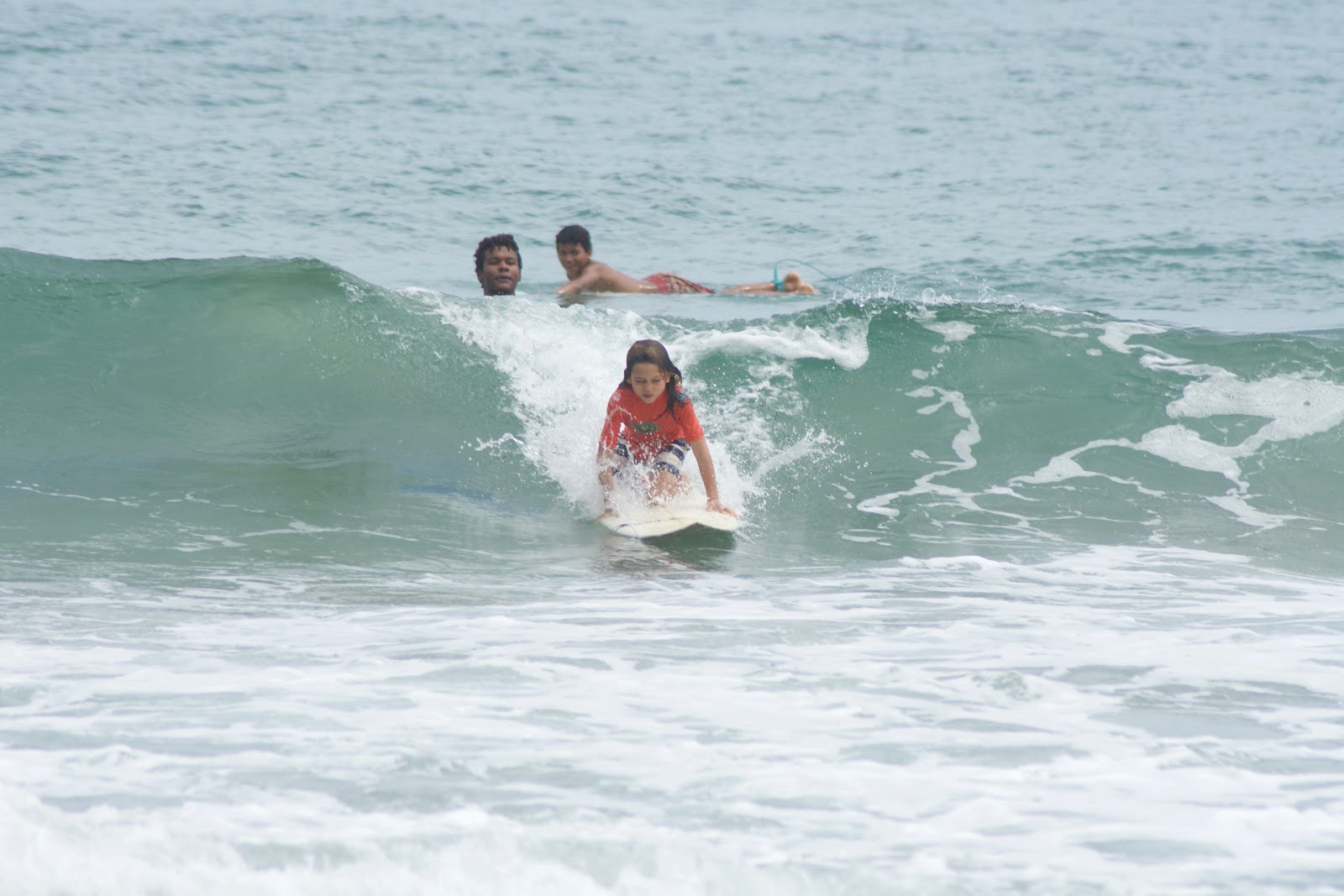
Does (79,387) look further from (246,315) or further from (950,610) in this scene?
(950,610)

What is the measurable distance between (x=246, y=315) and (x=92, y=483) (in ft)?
9.75

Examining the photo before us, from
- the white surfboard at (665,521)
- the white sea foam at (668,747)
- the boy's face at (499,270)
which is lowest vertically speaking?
the white sea foam at (668,747)

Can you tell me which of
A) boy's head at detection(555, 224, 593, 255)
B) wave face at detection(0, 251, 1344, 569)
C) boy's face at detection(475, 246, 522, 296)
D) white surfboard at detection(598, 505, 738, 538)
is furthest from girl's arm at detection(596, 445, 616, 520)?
boy's head at detection(555, 224, 593, 255)

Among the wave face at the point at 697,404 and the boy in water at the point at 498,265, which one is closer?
the wave face at the point at 697,404

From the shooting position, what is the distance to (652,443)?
23.3 feet

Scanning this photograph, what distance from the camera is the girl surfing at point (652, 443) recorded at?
276 inches

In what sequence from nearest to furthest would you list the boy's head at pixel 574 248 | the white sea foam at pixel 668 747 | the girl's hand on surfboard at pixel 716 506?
1. the white sea foam at pixel 668 747
2. the girl's hand on surfboard at pixel 716 506
3. the boy's head at pixel 574 248

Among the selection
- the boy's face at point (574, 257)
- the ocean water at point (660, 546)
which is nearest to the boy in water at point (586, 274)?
the boy's face at point (574, 257)

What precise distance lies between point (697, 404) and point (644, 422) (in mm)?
2367

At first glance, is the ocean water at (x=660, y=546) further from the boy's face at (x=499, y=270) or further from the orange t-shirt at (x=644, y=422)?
the boy's face at (x=499, y=270)

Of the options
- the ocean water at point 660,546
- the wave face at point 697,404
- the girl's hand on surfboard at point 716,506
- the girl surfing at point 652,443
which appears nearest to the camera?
the ocean water at point 660,546

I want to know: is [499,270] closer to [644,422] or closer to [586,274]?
[586,274]

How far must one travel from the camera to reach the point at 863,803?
3412 millimetres

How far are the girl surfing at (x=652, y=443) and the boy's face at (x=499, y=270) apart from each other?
449 centimetres
